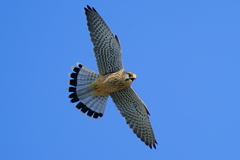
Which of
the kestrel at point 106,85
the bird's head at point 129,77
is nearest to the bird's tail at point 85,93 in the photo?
the kestrel at point 106,85

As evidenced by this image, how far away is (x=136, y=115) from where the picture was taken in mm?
14023

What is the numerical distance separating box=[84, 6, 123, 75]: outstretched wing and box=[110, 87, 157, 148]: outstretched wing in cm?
93

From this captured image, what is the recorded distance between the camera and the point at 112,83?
43.5 feet

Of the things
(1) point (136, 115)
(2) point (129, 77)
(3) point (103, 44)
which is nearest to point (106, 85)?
(2) point (129, 77)

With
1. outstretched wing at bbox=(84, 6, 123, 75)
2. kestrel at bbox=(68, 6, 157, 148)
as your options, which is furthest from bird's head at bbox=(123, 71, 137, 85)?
outstretched wing at bbox=(84, 6, 123, 75)

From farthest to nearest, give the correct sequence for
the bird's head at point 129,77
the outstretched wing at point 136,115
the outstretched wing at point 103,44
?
the outstretched wing at point 136,115 < the outstretched wing at point 103,44 < the bird's head at point 129,77

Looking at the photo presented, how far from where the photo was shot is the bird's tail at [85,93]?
13422 mm

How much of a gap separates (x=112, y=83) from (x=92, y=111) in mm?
1179

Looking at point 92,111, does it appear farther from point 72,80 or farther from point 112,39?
point 112,39

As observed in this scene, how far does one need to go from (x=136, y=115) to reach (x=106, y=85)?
1.37 metres

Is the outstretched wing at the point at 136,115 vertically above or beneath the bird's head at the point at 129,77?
beneath

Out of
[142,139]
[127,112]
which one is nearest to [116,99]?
[127,112]

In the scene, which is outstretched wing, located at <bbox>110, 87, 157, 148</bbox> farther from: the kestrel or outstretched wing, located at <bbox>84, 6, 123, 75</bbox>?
outstretched wing, located at <bbox>84, 6, 123, 75</bbox>

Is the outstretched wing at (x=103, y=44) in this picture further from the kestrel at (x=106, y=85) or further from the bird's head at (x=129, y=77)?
the bird's head at (x=129, y=77)
